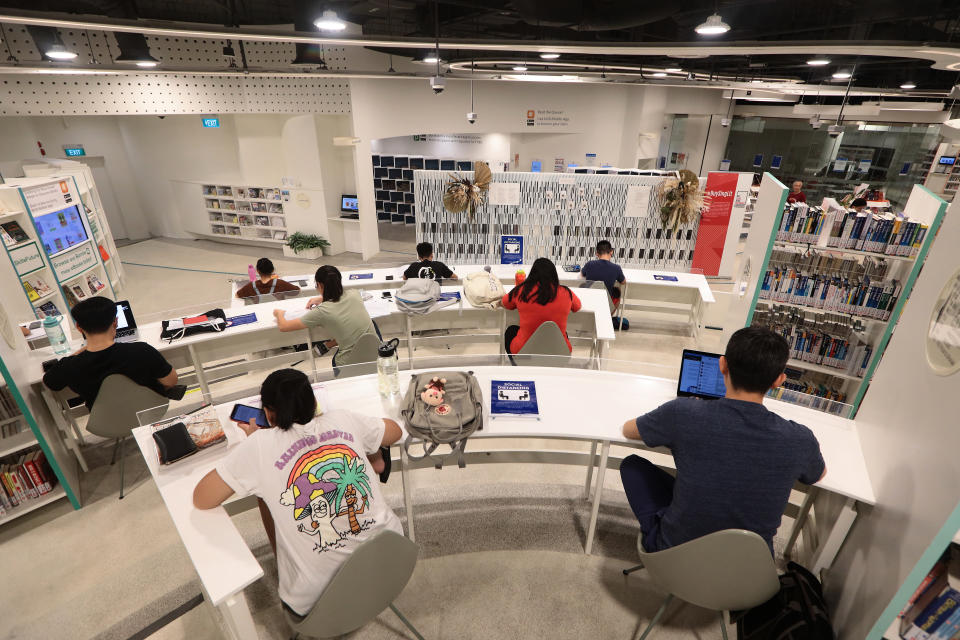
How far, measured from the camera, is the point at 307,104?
7.91 m

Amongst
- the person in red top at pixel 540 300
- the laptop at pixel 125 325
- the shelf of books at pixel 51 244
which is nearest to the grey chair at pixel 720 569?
the person in red top at pixel 540 300

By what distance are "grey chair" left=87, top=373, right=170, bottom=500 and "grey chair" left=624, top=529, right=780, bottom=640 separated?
2905mm

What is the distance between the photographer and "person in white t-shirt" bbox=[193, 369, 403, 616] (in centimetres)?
172

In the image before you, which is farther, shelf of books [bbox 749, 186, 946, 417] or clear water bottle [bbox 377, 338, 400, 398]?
shelf of books [bbox 749, 186, 946, 417]

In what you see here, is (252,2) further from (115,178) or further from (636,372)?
(636,372)

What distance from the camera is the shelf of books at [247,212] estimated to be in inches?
361

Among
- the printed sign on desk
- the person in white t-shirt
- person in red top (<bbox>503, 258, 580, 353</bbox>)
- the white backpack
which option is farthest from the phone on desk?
the printed sign on desk

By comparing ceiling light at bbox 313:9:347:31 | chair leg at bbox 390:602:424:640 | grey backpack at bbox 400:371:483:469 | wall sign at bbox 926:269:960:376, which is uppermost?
ceiling light at bbox 313:9:347:31

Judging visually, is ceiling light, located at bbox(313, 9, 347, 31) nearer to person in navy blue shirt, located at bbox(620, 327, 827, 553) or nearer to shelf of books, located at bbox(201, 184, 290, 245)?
person in navy blue shirt, located at bbox(620, 327, 827, 553)

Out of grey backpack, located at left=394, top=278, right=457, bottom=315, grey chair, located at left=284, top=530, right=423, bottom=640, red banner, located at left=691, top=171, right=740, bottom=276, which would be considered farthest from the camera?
red banner, located at left=691, top=171, right=740, bottom=276

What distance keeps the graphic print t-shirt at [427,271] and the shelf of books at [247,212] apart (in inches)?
204

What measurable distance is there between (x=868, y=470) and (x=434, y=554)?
2.26m

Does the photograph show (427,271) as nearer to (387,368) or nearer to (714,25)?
(387,368)

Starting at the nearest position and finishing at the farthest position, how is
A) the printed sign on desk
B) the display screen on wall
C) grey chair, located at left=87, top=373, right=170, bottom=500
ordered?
grey chair, located at left=87, top=373, right=170, bottom=500 → the display screen on wall → the printed sign on desk
